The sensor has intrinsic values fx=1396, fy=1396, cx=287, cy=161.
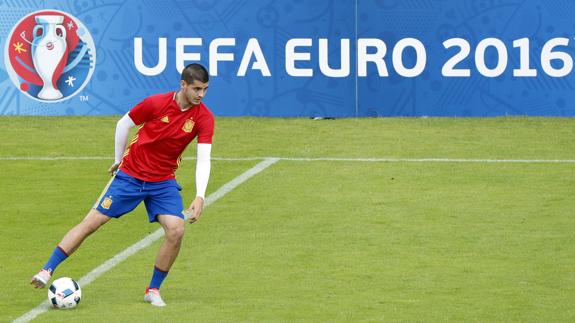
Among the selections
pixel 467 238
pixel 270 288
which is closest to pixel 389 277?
Answer: pixel 270 288

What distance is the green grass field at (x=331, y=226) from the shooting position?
35.5 ft

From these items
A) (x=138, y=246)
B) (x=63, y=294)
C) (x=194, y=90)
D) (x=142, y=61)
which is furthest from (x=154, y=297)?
(x=142, y=61)

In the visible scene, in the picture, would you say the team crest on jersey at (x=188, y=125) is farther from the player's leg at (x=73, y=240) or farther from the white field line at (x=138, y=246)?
the white field line at (x=138, y=246)

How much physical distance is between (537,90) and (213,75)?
529 cm

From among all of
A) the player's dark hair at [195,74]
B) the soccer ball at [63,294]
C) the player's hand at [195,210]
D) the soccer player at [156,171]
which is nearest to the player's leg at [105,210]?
the soccer player at [156,171]

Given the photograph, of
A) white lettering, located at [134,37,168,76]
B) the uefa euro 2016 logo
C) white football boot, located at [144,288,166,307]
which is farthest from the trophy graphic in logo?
white football boot, located at [144,288,166,307]

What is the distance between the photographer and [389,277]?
11891mm

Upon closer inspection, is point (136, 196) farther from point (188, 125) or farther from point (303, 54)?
point (303, 54)

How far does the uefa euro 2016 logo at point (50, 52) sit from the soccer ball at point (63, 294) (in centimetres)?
1271

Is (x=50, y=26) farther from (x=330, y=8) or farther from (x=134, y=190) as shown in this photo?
(x=134, y=190)

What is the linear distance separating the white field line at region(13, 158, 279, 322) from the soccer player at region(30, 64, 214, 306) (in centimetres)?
27

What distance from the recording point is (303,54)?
22.7m

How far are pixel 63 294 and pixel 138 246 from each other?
9.71 ft

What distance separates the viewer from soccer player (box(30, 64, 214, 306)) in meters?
10.6
